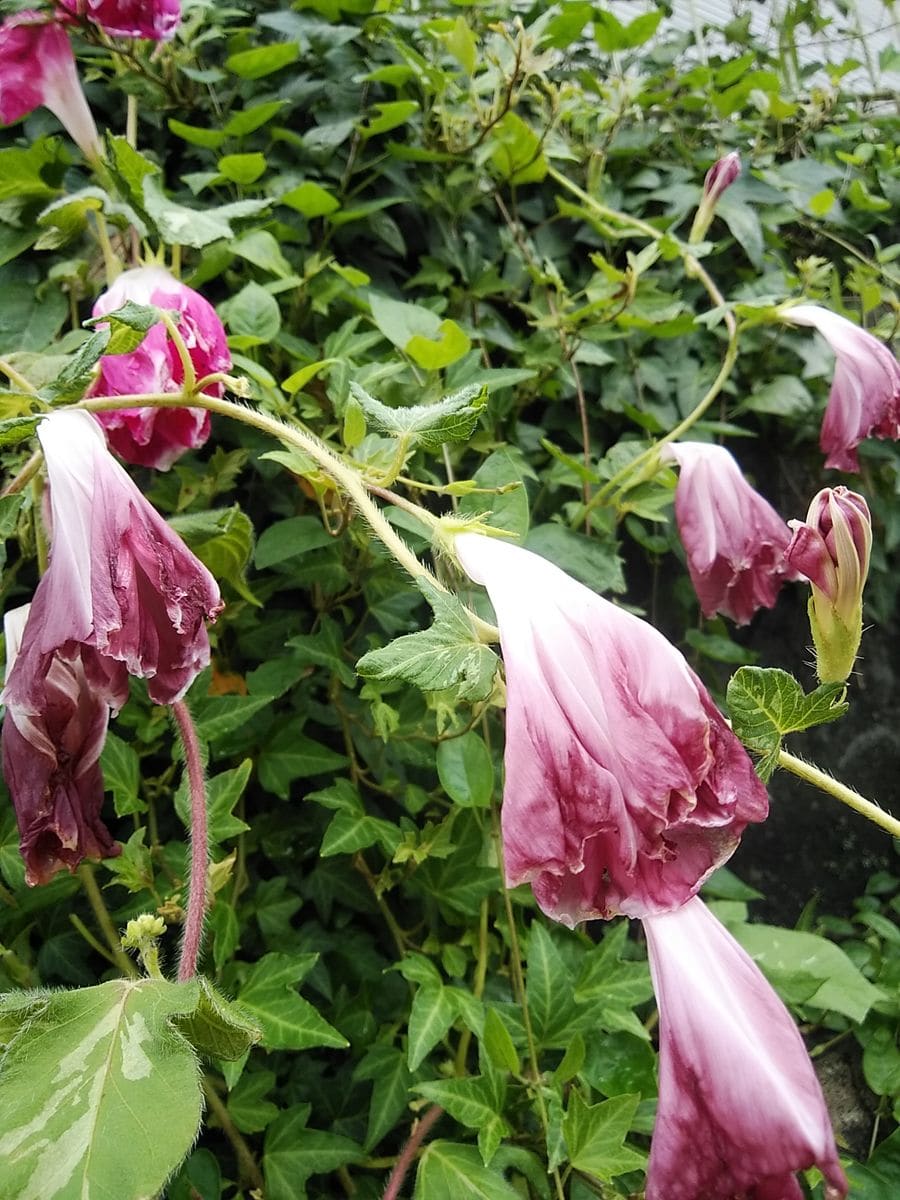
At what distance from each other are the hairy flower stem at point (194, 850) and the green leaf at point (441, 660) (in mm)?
→ 175

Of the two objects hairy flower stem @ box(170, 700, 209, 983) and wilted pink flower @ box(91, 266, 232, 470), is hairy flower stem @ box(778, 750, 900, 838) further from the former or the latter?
wilted pink flower @ box(91, 266, 232, 470)

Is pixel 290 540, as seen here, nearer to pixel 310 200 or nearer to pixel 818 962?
pixel 310 200

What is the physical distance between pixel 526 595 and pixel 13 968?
1.69 feet

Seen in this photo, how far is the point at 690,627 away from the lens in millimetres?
1222

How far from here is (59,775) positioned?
48cm

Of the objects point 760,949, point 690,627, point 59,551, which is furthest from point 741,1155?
point 690,627

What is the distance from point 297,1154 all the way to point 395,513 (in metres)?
0.49

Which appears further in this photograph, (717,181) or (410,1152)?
(717,181)

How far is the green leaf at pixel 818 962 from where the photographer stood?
989 millimetres

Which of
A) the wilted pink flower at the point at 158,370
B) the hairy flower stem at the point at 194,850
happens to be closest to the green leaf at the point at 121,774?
the hairy flower stem at the point at 194,850

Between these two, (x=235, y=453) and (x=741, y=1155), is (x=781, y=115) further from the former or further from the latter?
(x=741, y=1155)

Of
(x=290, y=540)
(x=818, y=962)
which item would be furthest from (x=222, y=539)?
(x=818, y=962)

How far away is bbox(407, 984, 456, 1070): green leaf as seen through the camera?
615 millimetres

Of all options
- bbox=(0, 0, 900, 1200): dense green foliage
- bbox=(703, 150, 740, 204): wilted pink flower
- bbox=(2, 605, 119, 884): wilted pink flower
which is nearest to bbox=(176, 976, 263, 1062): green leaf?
bbox=(0, 0, 900, 1200): dense green foliage
